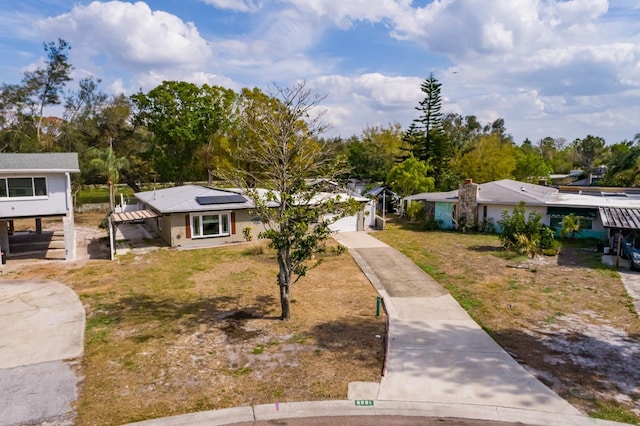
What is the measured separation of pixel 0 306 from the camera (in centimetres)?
1437

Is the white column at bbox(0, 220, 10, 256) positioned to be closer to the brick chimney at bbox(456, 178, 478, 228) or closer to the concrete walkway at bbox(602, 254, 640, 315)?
the brick chimney at bbox(456, 178, 478, 228)

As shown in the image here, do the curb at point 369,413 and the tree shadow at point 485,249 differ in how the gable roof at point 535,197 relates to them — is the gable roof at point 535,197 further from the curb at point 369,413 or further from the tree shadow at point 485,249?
the curb at point 369,413

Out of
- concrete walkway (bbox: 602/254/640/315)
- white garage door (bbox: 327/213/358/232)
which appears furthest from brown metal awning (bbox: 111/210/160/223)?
concrete walkway (bbox: 602/254/640/315)

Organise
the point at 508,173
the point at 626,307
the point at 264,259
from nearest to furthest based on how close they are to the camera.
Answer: the point at 626,307
the point at 264,259
the point at 508,173

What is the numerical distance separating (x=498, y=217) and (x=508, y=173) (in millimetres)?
16958

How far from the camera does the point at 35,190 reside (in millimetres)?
20641

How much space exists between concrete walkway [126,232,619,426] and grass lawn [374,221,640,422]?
553 mm

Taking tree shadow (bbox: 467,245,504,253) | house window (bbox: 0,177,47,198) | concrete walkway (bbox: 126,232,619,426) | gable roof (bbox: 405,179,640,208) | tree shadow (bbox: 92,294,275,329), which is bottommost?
concrete walkway (bbox: 126,232,619,426)

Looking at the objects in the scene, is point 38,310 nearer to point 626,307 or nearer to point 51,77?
point 626,307

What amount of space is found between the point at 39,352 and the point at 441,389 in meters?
10.1

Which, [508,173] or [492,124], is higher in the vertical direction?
[492,124]

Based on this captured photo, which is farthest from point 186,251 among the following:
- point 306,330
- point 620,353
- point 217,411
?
point 620,353

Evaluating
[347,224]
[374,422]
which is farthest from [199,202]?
[374,422]

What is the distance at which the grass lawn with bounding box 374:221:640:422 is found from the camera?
9.01 meters
